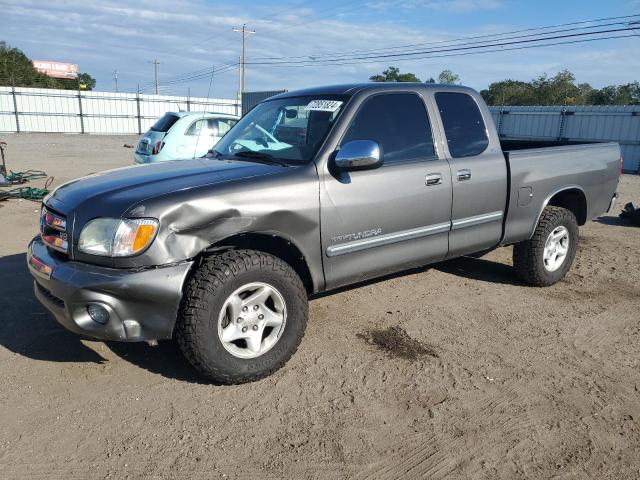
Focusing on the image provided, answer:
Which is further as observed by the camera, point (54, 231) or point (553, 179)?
point (553, 179)

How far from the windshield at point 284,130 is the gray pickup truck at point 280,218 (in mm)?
15

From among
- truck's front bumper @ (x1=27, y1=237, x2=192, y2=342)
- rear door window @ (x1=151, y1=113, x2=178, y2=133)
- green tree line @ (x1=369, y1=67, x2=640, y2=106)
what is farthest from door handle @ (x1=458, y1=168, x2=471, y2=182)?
green tree line @ (x1=369, y1=67, x2=640, y2=106)

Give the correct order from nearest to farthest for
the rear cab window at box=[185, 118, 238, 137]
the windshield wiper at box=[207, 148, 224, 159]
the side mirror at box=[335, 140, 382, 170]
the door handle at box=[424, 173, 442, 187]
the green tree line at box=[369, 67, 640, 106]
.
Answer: the side mirror at box=[335, 140, 382, 170], the door handle at box=[424, 173, 442, 187], the windshield wiper at box=[207, 148, 224, 159], the rear cab window at box=[185, 118, 238, 137], the green tree line at box=[369, 67, 640, 106]

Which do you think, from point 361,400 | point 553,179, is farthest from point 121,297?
point 553,179

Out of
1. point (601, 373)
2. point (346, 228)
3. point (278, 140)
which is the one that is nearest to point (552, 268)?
point (601, 373)

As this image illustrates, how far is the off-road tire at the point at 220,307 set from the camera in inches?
119

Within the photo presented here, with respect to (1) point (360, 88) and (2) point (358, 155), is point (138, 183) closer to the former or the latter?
(2) point (358, 155)

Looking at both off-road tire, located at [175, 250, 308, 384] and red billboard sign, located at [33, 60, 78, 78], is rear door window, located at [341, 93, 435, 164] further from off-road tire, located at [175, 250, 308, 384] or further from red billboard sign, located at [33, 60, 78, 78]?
red billboard sign, located at [33, 60, 78, 78]

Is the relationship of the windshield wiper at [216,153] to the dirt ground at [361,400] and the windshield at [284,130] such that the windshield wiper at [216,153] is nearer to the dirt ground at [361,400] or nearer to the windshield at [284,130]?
the windshield at [284,130]

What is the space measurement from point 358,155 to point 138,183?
1.43 metres

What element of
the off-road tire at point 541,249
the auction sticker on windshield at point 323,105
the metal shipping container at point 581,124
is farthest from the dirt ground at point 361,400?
the metal shipping container at point 581,124

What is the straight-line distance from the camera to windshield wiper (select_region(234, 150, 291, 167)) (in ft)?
12.2

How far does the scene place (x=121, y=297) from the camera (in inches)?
113

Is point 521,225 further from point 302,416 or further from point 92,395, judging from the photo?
point 92,395
